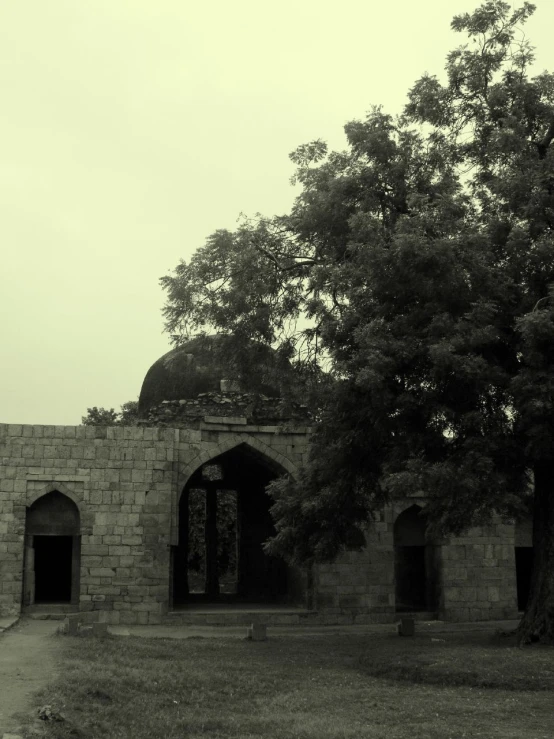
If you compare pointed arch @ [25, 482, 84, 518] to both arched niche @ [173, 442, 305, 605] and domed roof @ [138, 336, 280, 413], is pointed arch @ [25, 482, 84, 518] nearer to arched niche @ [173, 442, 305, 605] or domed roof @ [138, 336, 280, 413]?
domed roof @ [138, 336, 280, 413]

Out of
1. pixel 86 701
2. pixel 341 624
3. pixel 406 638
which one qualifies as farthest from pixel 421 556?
pixel 86 701

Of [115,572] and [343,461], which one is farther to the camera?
[115,572]

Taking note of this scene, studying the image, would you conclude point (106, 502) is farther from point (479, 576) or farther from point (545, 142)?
point (545, 142)

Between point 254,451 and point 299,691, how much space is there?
9857 millimetres

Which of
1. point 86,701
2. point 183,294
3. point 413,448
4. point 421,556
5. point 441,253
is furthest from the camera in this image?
point 421,556

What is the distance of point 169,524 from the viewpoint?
17953mm

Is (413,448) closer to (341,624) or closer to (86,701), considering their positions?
(86,701)

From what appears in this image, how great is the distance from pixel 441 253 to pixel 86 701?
688 centimetres

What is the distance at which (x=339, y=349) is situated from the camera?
12992mm

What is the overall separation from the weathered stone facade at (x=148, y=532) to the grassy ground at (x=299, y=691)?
417cm

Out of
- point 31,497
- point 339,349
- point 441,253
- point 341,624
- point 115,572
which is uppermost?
point 441,253

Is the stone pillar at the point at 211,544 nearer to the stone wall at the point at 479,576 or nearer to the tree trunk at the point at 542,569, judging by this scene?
the stone wall at the point at 479,576

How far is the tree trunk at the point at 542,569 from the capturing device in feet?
41.9

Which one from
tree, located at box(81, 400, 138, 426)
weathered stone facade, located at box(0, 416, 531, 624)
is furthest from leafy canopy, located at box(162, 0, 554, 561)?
tree, located at box(81, 400, 138, 426)
